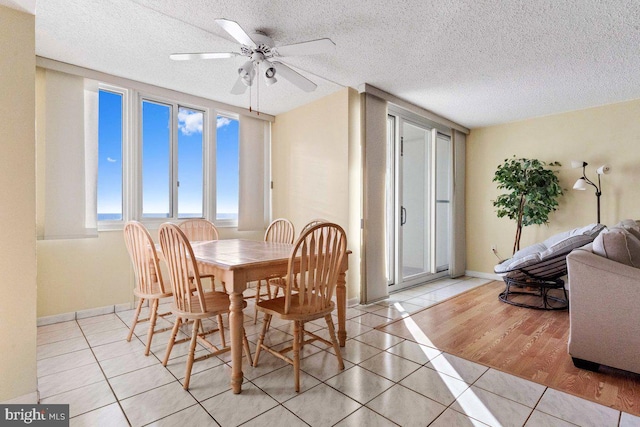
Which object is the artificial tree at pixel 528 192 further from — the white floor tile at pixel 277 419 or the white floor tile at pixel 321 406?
the white floor tile at pixel 277 419

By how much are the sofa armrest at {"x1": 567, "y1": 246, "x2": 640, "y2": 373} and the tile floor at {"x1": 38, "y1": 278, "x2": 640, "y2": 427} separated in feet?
1.48

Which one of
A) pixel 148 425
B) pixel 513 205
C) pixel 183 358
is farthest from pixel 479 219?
pixel 148 425

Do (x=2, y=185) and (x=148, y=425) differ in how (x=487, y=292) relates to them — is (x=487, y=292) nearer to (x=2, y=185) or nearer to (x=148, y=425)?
(x=148, y=425)

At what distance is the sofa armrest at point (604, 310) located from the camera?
74.5 inches

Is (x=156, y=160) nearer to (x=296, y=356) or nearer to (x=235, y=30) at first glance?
(x=235, y=30)

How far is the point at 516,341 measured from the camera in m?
2.55

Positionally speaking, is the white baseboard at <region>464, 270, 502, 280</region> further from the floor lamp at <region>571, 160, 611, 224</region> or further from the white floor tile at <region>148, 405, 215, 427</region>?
the white floor tile at <region>148, 405, 215, 427</region>

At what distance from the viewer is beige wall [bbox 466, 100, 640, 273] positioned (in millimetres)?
3828

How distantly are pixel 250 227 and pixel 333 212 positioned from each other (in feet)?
4.44

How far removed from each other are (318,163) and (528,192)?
112 inches

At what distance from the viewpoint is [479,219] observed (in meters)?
5.11

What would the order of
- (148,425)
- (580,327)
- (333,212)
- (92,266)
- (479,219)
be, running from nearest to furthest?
(148,425) < (580,327) < (92,266) < (333,212) < (479,219)

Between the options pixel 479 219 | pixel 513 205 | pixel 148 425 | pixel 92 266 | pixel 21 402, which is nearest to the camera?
pixel 148 425

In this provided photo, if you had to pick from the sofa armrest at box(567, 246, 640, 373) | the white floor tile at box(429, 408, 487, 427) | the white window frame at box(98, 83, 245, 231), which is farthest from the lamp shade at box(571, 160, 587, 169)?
the white window frame at box(98, 83, 245, 231)
